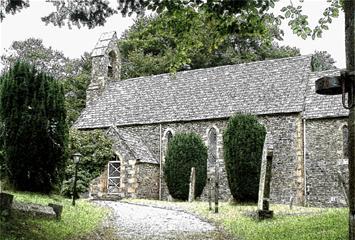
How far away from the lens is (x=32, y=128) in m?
18.5

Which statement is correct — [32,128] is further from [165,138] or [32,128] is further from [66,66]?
[66,66]

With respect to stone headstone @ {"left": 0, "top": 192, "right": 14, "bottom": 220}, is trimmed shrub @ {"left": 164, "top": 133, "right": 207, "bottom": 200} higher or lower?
higher

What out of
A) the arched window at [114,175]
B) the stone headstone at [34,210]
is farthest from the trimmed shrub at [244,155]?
the stone headstone at [34,210]

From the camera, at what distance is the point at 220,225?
1502 centimetres

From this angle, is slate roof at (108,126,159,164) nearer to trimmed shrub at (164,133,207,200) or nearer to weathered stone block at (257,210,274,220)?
trimmed shrub at (164,133,207,200)

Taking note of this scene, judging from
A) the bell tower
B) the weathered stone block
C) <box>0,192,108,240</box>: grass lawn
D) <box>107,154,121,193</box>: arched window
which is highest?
the bell tower

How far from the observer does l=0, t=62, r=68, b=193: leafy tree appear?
1827cm

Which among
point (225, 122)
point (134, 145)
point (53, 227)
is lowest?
point (53, 227)

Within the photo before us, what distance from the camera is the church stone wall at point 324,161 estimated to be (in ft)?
83.4

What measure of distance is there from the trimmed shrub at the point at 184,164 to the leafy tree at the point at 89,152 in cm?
351

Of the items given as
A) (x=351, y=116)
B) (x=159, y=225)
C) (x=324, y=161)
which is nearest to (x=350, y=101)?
(x=351, y=116)

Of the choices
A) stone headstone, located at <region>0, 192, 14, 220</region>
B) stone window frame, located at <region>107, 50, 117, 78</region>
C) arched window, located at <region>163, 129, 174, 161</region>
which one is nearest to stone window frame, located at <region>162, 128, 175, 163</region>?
arched window, located at <region>163, 129, 174, 161</region>

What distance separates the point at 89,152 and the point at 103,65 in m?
10.5

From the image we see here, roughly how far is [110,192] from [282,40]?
86.4 feet
